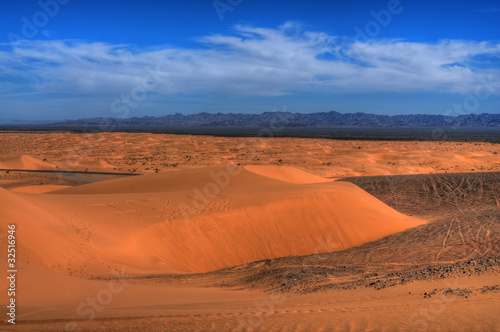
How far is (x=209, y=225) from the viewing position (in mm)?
14414

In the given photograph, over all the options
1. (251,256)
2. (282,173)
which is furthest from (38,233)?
(282,173)

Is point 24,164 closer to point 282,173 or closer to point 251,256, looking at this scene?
point 282,173

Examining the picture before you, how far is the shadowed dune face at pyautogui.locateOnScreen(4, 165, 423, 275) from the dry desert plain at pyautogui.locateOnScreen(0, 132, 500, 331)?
2.0 inches

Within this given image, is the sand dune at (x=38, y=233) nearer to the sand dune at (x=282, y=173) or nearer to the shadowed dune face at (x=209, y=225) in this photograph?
the shadowed dune face at (x=209, y=225)

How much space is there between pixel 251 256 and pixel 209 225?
1.83m

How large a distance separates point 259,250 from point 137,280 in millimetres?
5435

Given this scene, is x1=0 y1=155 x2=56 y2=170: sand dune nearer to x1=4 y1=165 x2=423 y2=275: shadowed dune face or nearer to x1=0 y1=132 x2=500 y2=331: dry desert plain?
x1=0 y1=132 x2=500 y2=331: dry desert plain

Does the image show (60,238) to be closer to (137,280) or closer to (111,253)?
(111,253)

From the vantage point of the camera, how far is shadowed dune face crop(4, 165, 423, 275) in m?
11.8

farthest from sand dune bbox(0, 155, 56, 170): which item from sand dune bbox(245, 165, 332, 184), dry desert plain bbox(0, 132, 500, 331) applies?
sand dune bbox(245, 165, 332, 184)

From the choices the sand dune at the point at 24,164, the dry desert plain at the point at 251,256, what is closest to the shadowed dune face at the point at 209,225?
the dry desert plain at the point at 251,256

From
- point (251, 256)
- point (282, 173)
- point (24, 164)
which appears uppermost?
point (282, 173)

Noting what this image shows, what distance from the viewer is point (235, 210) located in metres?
15.5

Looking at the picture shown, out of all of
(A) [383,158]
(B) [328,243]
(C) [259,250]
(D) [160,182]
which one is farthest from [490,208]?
(A) [383,158]
